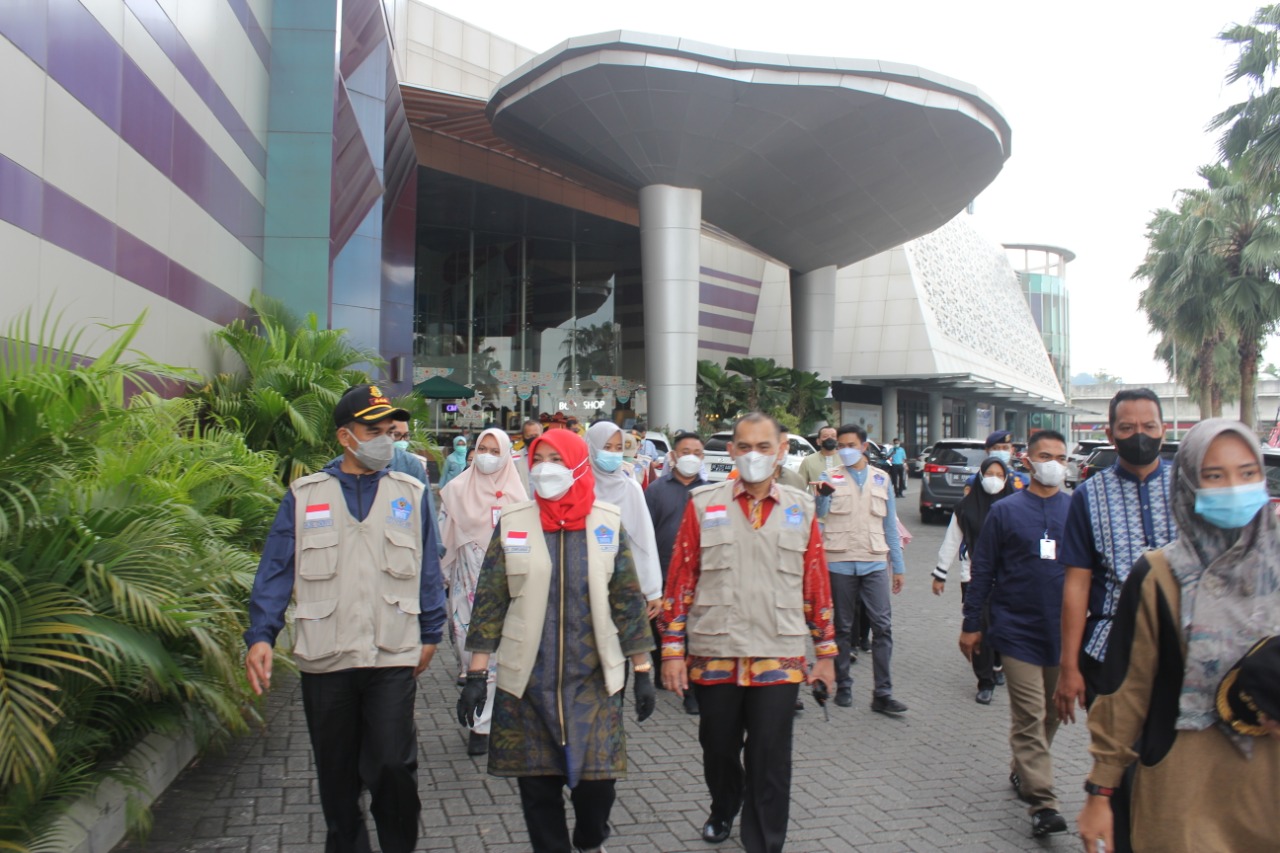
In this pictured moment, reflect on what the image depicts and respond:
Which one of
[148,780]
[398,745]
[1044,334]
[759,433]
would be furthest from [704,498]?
[1044,334]

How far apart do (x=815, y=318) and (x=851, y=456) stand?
96.4 ft

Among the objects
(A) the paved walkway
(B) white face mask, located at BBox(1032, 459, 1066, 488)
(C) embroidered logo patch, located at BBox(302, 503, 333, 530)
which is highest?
(B) white face mask, located at BBox(1032, 459, 1066, 488)

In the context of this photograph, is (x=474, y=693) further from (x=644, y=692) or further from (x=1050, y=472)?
(x=1050, y=472)

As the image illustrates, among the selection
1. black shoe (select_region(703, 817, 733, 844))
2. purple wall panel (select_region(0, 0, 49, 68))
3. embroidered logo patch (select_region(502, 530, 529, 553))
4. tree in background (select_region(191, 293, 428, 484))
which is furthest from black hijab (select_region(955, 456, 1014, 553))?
purple wall panel (select_region(0, 0, 49, 68))

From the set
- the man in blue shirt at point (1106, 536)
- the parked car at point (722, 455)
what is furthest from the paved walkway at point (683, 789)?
the parked car at point (722, 455)

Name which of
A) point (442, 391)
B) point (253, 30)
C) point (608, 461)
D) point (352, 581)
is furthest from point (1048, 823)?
point (442, 391)

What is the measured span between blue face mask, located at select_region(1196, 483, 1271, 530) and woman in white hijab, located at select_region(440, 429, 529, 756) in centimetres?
433

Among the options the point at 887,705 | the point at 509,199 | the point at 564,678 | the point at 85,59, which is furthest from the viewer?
the point at 509,199

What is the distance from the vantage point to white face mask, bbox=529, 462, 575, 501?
3.70 meters

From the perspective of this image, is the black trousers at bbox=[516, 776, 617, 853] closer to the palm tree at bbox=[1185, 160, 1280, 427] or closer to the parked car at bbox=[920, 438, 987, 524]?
the parked car at bbox=[920, 438, 987, 524]

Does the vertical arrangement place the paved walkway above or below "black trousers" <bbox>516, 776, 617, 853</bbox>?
A: below

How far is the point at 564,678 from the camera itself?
11.7 ft

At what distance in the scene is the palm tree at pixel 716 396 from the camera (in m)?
31.1

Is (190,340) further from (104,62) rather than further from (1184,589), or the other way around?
(1184,589)
